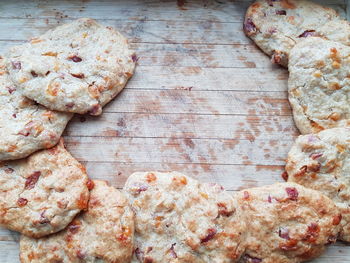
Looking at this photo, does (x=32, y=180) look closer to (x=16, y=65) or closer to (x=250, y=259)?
(x=16, y=65)

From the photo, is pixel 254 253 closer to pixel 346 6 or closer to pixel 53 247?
pixel 53 247

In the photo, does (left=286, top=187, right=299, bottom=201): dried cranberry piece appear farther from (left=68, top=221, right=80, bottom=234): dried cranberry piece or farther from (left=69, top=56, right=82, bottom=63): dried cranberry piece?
(left=69, top=56, right=82, bottom=63): dried cranberry piece

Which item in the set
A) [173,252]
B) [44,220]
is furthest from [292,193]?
[44,220]

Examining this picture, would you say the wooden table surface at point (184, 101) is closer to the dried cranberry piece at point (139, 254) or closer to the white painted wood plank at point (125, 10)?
the white painted wood plank at point (125, 10)

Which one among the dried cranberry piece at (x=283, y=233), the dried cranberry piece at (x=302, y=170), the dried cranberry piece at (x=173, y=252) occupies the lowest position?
the dried cranberry piece at (x=173, y=252)

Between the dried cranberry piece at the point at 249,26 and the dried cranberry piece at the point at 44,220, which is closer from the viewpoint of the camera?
the dried cranberry piece at the point at 44,220

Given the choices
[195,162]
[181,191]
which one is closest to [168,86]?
[195,162]

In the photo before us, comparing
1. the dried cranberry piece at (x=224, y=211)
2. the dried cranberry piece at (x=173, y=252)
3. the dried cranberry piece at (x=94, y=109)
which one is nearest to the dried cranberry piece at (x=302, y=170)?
the dried cranberry piece at (x=224, y=211)
